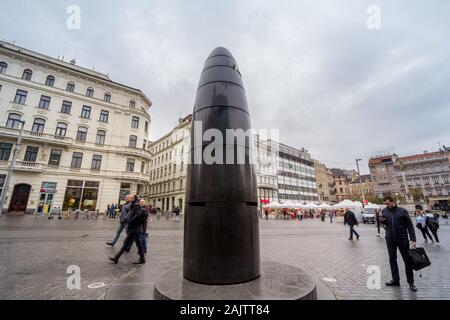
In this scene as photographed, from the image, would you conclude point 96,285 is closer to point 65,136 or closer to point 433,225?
point 433,225

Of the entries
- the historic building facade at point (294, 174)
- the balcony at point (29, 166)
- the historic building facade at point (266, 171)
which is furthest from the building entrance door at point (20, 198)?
the historic building facade at point (294, 174)

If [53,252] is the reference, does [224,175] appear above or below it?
above

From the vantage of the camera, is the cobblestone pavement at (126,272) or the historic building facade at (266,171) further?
the historic building facade at (266,171)

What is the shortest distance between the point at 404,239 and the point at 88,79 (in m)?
38.0

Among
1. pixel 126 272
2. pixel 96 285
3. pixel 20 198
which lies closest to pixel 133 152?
pixel 20 198

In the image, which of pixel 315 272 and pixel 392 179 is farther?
pixel 392 179

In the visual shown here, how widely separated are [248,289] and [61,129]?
110 ft

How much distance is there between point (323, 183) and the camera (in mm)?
84562

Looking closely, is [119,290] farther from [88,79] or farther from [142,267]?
[88,79]

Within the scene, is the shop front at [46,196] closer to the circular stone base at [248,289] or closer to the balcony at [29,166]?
the balcony at [29,166]

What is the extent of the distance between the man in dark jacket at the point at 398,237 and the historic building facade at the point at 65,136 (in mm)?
30218

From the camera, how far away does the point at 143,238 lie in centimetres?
685

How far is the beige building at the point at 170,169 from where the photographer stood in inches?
1711
